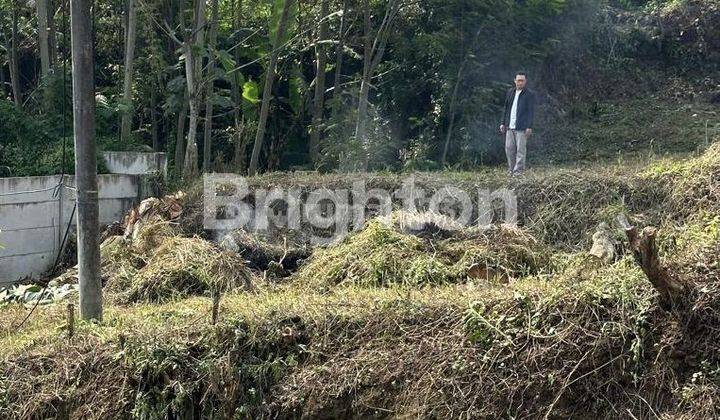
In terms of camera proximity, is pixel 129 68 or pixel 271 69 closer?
pixel 271 69

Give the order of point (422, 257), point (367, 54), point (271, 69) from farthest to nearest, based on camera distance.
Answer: point (367, 54), point (271, 69), point (422, 257)

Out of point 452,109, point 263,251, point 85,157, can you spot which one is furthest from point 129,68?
point 85,157

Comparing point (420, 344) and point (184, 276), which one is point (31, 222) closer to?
point (184, 276)

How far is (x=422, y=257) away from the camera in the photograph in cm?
668

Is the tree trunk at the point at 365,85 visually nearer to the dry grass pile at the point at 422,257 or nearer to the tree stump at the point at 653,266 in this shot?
the dry grass pile at the point at 422,257

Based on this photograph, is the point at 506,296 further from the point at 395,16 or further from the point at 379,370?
the point at 395,16

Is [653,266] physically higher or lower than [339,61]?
lower

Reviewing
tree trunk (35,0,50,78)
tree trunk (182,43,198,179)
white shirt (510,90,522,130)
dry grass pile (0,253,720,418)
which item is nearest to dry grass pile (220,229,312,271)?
dry grass pile (0,253,720,418)

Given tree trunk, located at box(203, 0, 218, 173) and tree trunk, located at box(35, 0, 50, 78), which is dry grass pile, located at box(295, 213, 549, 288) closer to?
tree trunk, located at box(203, 0, 218, 173)

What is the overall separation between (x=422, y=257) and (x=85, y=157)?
2.85m

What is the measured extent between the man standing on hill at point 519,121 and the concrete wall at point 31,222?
5261 mm

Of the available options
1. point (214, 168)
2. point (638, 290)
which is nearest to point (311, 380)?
point (638, 290)

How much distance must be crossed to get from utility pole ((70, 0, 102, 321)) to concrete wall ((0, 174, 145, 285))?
2965 mm

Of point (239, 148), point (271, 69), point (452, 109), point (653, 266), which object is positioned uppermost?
point (271, 69)
